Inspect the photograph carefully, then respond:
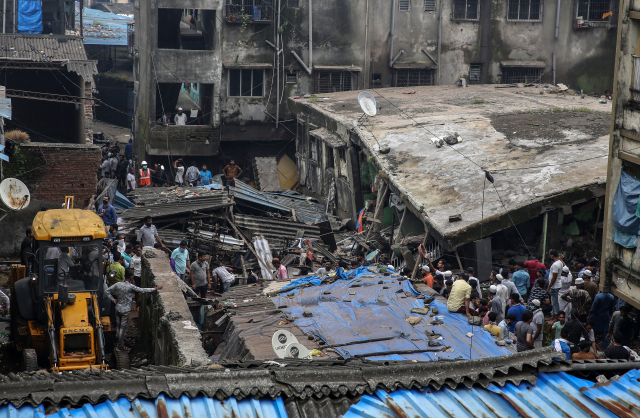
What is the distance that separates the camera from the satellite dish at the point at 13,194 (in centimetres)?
1526

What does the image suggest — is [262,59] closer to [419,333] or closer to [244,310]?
[244,310]

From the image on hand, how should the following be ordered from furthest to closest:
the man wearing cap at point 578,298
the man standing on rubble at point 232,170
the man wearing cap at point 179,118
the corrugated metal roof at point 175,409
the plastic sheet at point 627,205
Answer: the man wearing cap at point 179,118 → the man standing on rubble at point 232,170 → the plastic sheet at point 627,205 → the man wearing cap at point 578,298 → the corrugated metal roof at point 175,409

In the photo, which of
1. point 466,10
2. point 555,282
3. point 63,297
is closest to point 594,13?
point 466,10

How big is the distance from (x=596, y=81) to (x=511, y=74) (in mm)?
3658

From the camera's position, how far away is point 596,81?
104ft

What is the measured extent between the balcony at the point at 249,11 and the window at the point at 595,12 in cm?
1269


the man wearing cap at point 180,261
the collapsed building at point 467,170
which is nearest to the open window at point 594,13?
the collapsed building at point 467,170

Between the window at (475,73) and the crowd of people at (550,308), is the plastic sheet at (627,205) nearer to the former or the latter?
the crowd of people at (550,308)

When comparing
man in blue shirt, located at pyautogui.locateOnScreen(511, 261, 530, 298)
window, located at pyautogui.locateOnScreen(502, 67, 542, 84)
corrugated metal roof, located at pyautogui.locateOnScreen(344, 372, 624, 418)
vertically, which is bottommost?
man in blue shirt, located at pyautogui.locateOnScreen(511, 261, 530, 298)

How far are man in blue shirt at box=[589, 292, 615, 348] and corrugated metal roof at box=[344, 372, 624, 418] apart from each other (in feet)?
22.3

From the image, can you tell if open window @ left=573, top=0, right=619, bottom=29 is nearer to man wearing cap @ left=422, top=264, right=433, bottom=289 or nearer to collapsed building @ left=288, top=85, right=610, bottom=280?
collapsed building @ left=288, top=85, right=610, bottom=280

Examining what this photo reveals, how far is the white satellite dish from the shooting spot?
32.1 ft

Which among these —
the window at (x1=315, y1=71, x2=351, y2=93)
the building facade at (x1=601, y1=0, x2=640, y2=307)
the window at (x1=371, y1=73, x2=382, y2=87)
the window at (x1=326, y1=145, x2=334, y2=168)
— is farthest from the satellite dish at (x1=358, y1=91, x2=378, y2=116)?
the building facade at (x1=601, y1=0, x2=640, y2=307)

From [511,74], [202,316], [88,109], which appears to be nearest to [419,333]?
[202,316]
